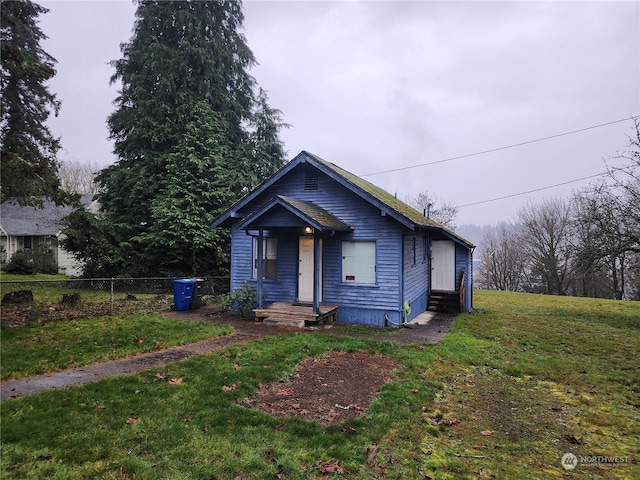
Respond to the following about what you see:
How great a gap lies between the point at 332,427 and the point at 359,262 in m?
7.66

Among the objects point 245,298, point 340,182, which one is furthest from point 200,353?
point 340,182

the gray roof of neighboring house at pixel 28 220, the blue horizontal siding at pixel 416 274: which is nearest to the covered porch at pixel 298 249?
the blue horizontal siding at pixel 416 274

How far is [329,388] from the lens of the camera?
6.06m

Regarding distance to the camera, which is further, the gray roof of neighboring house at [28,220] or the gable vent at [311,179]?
the gray roof of neighboring house at [28,220]

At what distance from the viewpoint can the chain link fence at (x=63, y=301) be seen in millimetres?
9555

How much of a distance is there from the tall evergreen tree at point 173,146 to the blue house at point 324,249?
615 cm

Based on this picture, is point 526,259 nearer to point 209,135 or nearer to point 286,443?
point 209,135

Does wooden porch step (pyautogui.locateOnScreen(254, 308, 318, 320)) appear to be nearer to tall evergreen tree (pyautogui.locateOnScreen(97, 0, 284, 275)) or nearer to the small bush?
the small bush

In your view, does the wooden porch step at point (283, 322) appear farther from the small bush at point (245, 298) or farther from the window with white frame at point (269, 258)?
the window with white frame at point (269, 258)

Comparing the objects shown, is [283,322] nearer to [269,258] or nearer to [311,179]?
[269,258]

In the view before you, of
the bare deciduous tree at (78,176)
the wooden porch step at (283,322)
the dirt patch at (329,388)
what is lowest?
the dirt patch at (329,388)

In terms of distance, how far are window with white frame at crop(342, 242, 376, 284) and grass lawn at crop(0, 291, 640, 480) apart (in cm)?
438

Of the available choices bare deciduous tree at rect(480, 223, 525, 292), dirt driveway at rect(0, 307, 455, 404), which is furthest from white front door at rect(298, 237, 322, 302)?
bare deciduous tree at rect(480, 223, 525, 292)

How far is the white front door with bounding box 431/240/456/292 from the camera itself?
54.1 feet
